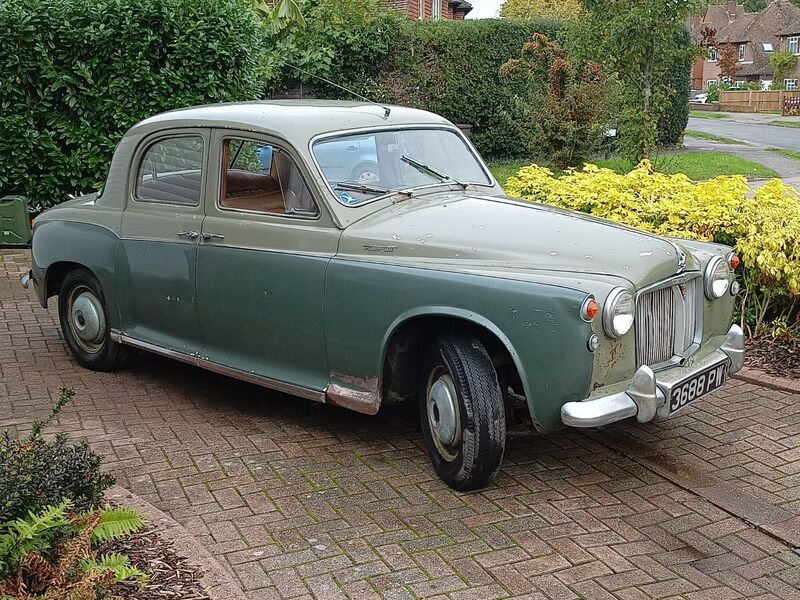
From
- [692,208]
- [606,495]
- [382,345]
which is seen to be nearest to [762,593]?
[606,495]

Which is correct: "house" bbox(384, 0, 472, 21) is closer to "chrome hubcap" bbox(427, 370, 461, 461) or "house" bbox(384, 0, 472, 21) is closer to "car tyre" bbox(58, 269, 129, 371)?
"car tyre" bbox(58, 269, 129, 371)

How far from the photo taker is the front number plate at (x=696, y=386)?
181 inches

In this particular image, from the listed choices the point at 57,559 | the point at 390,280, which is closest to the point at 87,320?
the point at 390,280

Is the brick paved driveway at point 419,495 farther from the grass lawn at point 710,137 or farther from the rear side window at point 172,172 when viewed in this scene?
the grass lawn at point 710,137

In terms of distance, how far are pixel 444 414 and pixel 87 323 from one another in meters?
3.16

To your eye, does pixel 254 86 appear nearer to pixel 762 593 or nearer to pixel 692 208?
pixel 692 208

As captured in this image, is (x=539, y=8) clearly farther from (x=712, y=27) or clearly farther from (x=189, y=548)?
(x=712, y=27)

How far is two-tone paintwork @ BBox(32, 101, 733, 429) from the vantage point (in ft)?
14.6

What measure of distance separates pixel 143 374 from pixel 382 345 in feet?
8.57

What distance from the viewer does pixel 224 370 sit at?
575cm

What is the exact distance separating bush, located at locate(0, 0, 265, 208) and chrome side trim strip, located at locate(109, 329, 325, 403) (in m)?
6.07

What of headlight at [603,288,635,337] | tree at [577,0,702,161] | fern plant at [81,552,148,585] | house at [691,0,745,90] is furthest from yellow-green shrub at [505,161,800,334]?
house at [691,0,745,90]

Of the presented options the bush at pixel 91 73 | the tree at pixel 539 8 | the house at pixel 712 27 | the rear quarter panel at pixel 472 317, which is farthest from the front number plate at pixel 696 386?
the house at pixel 712 27

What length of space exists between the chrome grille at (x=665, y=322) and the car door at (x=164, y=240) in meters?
2.70
